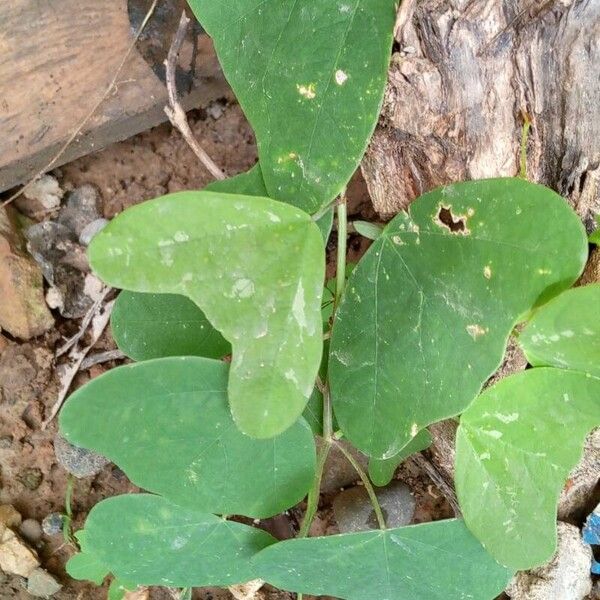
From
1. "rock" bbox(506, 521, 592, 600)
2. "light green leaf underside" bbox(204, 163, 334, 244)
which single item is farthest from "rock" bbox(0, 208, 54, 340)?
"rock" bbox(506, 521, 592, 600)

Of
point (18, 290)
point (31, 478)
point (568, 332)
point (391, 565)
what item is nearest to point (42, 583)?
point (31, 478)

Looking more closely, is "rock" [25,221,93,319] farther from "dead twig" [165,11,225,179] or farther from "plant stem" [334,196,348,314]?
"plant stem" [334,196,348,314]

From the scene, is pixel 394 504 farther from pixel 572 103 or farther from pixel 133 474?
pixel 572 103

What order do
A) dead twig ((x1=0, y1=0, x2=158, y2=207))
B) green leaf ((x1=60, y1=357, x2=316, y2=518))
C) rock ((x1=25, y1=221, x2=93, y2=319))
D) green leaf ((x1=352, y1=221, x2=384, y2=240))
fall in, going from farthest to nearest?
rock ((x1=25, y1=221, x2=93, y2=319)) → dead twig ((x1=0, y1=0, x2=158, y2=207)) → green leaf ((x1=352, y1=221, x2=384, y2=240)) → green leaf ((x1=60, y1=357, x2=316, y2=518))

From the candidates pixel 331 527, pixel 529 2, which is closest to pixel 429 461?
pixel 331 527

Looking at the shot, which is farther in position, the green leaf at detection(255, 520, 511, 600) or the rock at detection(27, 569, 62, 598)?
the rock at detection(27, 569, 62, 598)
